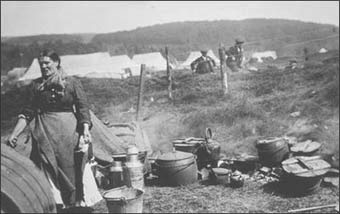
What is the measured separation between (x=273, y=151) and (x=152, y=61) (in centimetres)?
3158

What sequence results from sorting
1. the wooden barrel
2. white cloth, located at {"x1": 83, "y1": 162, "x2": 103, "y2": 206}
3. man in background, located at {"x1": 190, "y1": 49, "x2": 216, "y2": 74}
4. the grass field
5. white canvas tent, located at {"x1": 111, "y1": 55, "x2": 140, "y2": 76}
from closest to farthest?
the wooden barrel < white cloth, located at {"x1": 83, "y1": 162, "x2": 103, "y2": 206} < the grass field < man in background, located at {"x1": 190, "y1": 49, "x2": 216, "y2": 74} < white canvas tent, located at {"x1": 111, "y1": 55, "x2": 140, "y2": 76}

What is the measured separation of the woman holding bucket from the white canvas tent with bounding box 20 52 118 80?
89.0 ft

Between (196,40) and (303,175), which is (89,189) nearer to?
(303,175)

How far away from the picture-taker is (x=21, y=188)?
1.95m

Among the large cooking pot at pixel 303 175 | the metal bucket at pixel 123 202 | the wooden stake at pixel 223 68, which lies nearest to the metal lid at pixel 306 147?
the large cooking pot at pixel 303 175

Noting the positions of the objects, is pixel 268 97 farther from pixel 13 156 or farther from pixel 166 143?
pixel 13 156

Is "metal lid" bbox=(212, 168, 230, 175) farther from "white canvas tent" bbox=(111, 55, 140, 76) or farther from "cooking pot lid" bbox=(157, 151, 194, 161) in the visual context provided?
"white canvas tent" bbox=(111, 55, 140, 76)

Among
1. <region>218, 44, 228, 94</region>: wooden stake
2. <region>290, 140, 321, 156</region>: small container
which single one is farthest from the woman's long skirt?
<region>218, 44, 228, 94</region>: wooden stake

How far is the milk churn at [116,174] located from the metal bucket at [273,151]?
279 centimetres

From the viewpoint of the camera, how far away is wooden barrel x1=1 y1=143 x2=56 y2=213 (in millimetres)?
1908

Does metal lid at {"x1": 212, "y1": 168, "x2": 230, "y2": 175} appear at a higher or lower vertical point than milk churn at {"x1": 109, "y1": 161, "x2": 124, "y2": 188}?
lower

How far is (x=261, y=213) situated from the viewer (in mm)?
5090

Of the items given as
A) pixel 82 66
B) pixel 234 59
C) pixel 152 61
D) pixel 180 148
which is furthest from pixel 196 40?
pixel 180 148

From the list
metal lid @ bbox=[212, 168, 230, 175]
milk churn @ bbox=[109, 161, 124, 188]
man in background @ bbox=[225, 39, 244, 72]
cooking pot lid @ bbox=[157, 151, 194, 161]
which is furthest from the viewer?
man in background @ bbox=[225, 39, 244, 72]
